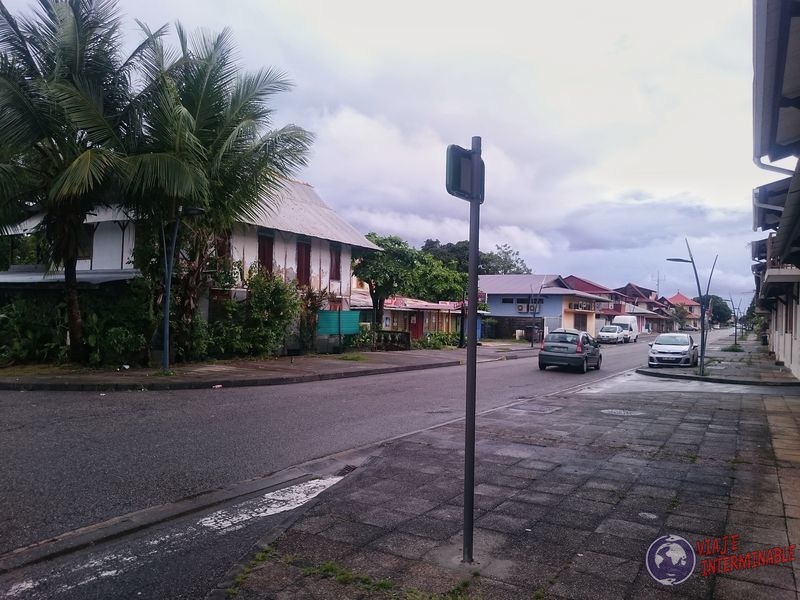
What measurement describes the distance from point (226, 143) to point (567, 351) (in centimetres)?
1347

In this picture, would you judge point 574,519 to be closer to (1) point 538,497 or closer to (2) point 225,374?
(1) point 538,497

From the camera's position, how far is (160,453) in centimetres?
718

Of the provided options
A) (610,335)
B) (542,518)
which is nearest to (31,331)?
(542,518)

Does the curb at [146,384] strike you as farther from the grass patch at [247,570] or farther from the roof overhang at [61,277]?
the grass patch at [247,570]

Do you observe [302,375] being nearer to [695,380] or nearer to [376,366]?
[376,366]

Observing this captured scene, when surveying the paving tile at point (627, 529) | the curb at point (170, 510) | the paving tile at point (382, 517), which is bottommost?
the curb at point (170, 510)

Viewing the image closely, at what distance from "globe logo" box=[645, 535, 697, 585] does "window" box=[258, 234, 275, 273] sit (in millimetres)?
18911

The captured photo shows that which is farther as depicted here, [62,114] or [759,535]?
[62,114]

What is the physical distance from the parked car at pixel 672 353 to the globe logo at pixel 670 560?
21285 mm

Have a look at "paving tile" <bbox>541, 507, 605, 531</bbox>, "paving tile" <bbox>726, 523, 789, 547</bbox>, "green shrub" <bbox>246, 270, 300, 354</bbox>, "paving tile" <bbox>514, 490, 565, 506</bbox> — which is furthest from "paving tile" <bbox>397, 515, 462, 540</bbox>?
"green shrub" <bbox>246, 270, 300, 354</bbox>

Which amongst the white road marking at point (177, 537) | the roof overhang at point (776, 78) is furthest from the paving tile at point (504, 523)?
the roof overhang at point (776, 78)

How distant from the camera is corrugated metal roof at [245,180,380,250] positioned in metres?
22.5

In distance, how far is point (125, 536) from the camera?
4.62 meters

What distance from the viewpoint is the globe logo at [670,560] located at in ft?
12.5
